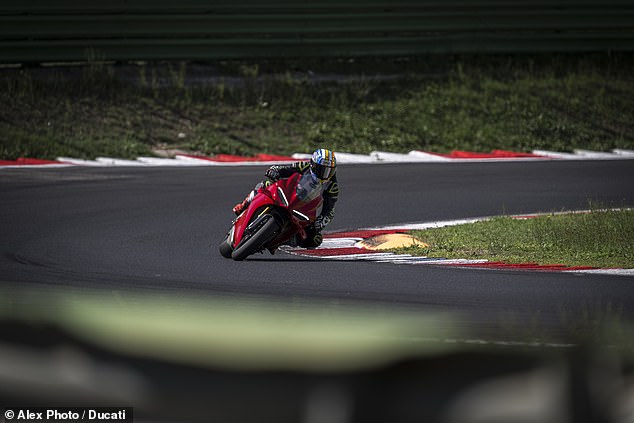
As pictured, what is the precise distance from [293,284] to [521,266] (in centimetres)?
251

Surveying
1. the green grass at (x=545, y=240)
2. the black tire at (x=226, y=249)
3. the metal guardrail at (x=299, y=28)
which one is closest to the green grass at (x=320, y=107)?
the metal guardrail at (x=299, y=28)

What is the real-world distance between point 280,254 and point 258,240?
0.93 metres

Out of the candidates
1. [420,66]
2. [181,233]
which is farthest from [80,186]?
[420,66]

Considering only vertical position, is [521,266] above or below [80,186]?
below

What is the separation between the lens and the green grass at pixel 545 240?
1062 centimetres

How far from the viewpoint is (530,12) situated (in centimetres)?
2181

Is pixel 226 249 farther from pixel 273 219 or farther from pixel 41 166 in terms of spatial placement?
pixel 41 166

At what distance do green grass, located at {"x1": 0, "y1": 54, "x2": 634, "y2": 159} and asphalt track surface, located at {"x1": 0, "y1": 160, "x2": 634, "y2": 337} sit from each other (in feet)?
5.41

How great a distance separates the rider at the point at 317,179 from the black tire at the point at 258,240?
1.48 ft

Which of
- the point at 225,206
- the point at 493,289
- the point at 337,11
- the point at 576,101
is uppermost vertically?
the point at 337,11

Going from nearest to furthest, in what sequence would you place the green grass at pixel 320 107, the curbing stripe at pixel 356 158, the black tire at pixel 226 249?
the black tire at pixel 226 249, the curbing stripe at pixel 356 158, the green grass at pixel 320 107

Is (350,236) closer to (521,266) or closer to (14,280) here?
(521,266)

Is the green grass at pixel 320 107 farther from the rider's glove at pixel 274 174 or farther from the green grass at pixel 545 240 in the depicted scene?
the rider's glove at pixel 274 174

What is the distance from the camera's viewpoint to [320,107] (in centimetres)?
2016
